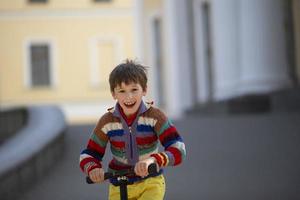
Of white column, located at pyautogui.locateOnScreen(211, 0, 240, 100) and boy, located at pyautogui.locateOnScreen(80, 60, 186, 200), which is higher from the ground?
white column, located at pyautogui.locateOnScreen(211, 0, 240, 100)

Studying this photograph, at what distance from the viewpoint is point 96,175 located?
2.84 metres

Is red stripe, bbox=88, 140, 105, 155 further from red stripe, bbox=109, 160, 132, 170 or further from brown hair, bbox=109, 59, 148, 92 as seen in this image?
brown hair, bbox=109, 59, 148, 92

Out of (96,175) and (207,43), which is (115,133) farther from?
(207,43)

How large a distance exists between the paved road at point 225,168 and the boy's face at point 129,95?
9.20 ft

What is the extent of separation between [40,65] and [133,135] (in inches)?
1205

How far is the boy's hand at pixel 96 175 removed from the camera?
2819 millimetres

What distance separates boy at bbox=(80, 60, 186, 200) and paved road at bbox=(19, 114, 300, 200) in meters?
2.65

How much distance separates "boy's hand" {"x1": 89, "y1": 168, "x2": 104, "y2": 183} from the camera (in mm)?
2819

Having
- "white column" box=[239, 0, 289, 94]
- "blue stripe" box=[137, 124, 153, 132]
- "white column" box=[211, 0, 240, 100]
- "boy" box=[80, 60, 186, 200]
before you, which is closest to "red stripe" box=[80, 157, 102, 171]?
"boy" box=[80, 60, 186, 200]

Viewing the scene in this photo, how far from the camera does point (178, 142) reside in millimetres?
3020

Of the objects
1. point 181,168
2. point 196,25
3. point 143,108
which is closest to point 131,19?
point 196,25

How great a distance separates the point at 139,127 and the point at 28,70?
30254 millimetres

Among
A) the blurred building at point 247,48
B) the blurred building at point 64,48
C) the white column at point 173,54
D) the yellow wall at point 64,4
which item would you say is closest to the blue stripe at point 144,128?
the blurred building at point 247,48

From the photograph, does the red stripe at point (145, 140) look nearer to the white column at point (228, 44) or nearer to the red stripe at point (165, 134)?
the red stripe at point (165, 134)
